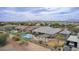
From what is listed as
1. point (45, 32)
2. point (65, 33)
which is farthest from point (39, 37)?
point (65, 33)

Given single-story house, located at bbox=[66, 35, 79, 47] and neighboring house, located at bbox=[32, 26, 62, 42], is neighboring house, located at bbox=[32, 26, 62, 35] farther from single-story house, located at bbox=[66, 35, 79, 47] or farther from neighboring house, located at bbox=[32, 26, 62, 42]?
single-story house, located at bbox=[66, 35, 79, 47]

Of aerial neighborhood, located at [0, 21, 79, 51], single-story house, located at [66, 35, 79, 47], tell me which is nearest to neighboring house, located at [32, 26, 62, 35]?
aerial neighborhood, located at [0, 21, 79, 51]

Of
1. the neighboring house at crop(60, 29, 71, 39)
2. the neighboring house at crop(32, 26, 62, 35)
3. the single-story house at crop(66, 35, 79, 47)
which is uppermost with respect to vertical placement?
the neighboring house at crop(32, 26, 62, 35)

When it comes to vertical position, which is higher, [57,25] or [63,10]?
[63,10]

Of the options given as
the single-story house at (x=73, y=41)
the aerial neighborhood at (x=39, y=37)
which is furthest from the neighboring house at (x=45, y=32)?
the single-story house at (x=73, y=41)

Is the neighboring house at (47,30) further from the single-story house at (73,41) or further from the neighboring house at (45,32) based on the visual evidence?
the single-story house at (73,41)

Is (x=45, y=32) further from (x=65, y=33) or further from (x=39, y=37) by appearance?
(x=65, y=33)
